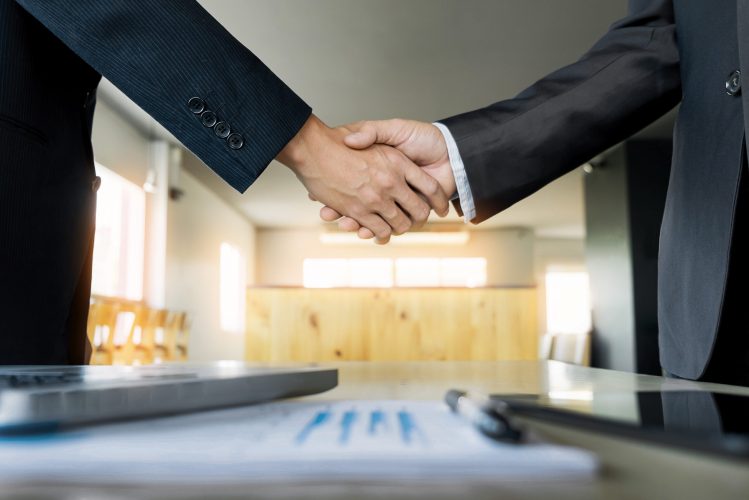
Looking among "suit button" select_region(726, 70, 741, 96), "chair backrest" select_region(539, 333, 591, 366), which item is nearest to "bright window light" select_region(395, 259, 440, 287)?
"chair backrest" select_region(539, 333, 591, 366)

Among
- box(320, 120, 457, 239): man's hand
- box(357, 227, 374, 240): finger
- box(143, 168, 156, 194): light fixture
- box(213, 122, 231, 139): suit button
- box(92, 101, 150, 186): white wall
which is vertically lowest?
box(357, 227, 374, 240): finger

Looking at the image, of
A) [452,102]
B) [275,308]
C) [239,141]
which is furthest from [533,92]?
[275,308]

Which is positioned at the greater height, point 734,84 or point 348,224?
point 734,84

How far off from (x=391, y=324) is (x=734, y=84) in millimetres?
5223

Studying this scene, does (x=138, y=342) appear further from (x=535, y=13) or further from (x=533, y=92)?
(x=533, y=92)

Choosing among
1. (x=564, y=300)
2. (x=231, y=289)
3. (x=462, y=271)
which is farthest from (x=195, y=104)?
(x=564, y=300)

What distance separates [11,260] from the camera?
102cm

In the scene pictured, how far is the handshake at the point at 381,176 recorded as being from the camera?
117 centimetres

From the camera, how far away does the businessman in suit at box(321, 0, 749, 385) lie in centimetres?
94

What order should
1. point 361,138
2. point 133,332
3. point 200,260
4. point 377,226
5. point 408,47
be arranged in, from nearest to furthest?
1. point 361,138
2. point 377,226
3. point 408,47
4. point 133,332
5. point 200,260

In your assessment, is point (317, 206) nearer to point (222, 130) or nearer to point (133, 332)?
point (133, 332)

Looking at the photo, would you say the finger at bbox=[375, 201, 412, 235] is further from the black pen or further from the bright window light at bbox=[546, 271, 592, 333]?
the bright window light at bbox=[546, 271, 592, 333]

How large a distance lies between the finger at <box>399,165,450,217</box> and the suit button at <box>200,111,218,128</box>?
17.8 inches

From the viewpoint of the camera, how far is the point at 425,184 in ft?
4.10
